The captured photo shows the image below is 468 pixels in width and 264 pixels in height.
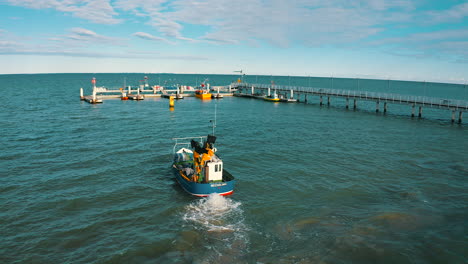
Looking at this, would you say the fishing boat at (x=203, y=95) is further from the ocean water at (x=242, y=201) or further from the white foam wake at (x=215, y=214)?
the white foam wake at (x=215, y=214)

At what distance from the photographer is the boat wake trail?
1792 centimetres

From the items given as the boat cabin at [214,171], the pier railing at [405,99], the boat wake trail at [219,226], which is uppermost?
the pier railing at [405,99]

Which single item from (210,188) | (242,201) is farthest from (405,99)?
(210,188)

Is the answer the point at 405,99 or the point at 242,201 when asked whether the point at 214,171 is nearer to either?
the point at 242,201

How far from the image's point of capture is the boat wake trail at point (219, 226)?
58.8ft

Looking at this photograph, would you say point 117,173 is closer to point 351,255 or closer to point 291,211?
point 291,211

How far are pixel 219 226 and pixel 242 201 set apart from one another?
477cm

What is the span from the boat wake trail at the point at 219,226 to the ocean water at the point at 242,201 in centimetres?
10

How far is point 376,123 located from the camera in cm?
6525

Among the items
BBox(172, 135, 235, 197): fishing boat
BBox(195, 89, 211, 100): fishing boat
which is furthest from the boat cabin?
BBox(195, 89, 211, 100): fishing boat

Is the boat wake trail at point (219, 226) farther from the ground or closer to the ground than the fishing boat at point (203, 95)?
closer to the ground

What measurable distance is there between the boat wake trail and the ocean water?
97 millimetres

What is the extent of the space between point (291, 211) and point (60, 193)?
20085 millimetres

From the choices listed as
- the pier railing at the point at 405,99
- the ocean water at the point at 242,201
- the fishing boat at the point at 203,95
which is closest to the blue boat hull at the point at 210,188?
the ocean water at the point at 242,201
